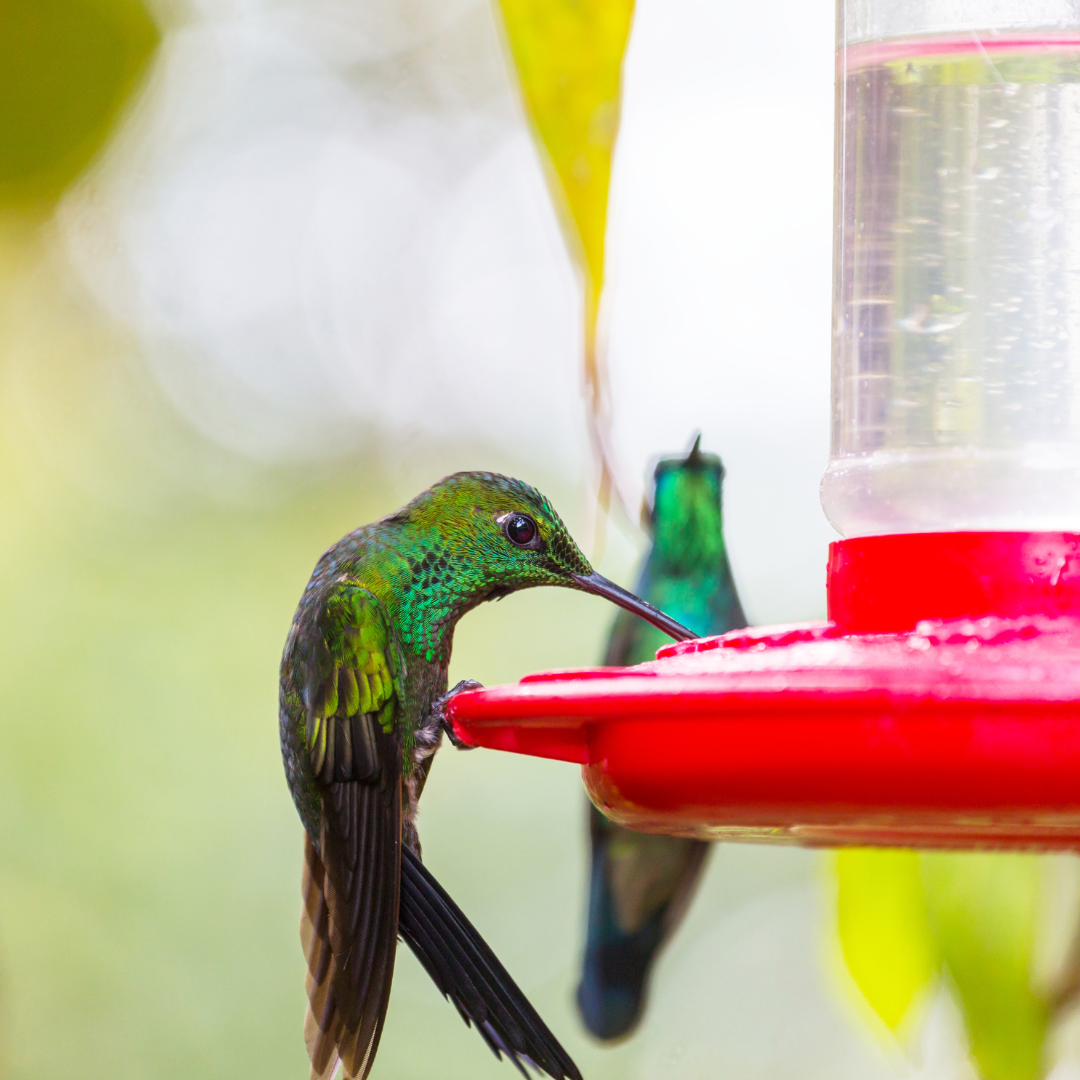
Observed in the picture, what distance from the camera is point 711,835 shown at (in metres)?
1.35

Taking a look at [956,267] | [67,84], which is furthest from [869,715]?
[67,84]

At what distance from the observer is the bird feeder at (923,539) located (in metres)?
1.04

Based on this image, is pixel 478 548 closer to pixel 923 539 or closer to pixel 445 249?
pixel 923 539

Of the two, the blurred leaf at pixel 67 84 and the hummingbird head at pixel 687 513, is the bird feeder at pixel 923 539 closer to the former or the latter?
the hummingbird head at pixel 687 513

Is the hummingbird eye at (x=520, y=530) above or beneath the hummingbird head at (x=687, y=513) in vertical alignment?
beneath

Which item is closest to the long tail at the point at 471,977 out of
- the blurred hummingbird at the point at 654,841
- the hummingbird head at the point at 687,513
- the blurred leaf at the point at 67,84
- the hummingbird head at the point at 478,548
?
the hummingbird head at the point at 478,548

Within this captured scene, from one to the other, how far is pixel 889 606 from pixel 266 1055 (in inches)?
207

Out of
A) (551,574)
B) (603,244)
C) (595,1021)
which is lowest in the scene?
(595,1021)

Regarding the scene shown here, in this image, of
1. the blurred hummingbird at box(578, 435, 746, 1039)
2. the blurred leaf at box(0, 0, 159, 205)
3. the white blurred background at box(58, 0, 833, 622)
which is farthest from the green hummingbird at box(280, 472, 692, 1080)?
the white blurred background at box(58, 0, 833, 622)

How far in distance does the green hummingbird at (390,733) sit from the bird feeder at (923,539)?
0.42 metres

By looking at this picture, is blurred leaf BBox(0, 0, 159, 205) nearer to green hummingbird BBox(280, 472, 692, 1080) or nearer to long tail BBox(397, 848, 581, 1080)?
green hummingbird BBox(280, 472, 692, 1080)

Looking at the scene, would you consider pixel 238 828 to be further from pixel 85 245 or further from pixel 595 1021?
pixel 595 1021

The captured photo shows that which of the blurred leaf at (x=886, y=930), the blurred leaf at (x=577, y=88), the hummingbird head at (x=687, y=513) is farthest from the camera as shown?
the hummingbird head at (x=687, y=513)

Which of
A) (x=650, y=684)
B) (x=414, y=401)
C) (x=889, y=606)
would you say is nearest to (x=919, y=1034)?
(x=889, y=606)
